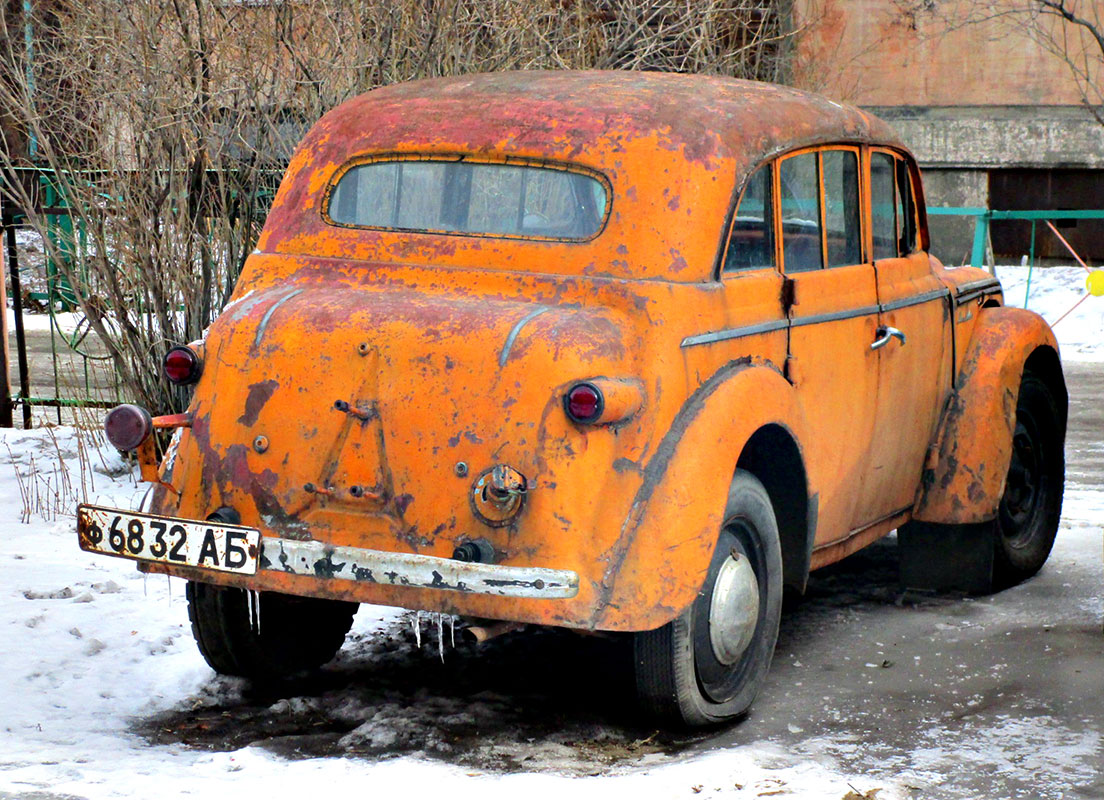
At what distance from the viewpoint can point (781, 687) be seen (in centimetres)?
456

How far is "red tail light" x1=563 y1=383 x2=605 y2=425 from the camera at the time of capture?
3.64m

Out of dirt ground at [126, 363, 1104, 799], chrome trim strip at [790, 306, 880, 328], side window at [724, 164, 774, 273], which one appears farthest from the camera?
chrome trim strip at [790, 306, 880, 328]

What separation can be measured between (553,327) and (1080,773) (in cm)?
184

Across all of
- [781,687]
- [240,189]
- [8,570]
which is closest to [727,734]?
[781,687]

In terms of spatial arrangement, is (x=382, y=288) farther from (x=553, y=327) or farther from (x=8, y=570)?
(x=8, y=570)

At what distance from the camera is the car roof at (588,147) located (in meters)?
4.11

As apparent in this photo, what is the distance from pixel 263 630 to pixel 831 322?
2079 mm

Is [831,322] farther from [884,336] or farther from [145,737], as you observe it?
[145,737]

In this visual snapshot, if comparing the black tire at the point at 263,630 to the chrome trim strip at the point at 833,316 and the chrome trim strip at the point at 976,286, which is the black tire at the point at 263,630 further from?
the chrome trim strip at the point at 976,286

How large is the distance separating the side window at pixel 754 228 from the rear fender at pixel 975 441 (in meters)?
1.38

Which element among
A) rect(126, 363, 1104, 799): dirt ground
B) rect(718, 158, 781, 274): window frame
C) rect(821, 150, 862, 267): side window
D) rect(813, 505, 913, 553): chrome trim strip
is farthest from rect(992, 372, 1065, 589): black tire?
rect(718, 158, 781, 274): window frame

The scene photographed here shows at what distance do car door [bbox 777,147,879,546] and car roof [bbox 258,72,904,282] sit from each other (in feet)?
0.65

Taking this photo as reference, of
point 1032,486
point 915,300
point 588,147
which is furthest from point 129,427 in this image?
point 1032,486

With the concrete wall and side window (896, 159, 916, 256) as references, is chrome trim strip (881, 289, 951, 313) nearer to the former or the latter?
side window (896, 159, 916, 256)
